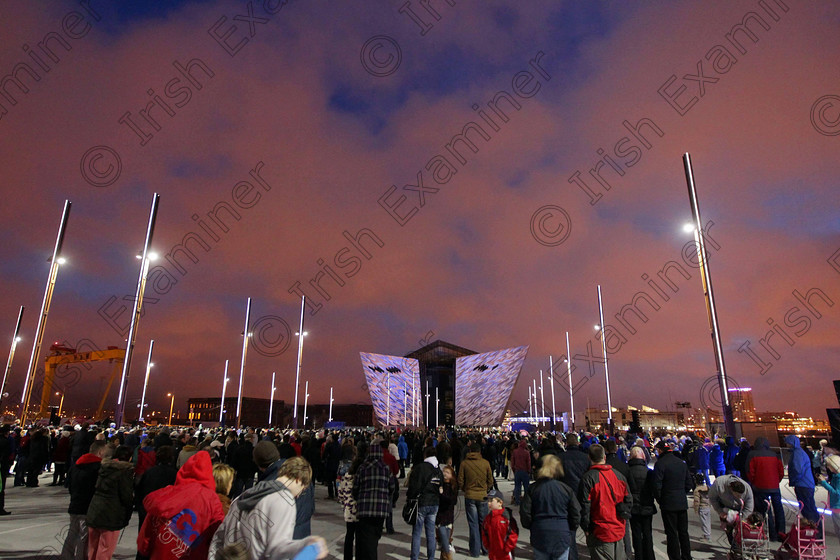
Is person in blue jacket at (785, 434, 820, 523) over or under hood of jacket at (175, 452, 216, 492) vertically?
under

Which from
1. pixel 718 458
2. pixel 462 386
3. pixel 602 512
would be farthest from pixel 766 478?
pixel 462 386

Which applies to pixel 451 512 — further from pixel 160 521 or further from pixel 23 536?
pixel 23 536

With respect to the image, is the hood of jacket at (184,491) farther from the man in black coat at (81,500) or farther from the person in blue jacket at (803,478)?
the person in blue jacket at (803,478)

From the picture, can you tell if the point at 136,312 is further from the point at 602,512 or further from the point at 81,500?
the point at 602,512

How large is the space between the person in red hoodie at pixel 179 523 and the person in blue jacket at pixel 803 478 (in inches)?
358

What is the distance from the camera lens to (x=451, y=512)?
6.73 metres

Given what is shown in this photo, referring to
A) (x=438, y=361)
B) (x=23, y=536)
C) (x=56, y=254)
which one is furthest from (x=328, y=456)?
(x=438, y=361)

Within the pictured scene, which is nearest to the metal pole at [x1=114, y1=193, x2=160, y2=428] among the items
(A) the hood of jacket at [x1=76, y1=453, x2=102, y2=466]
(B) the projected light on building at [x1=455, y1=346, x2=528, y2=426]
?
(A) the hood of jacket at [x1=76, y1=453, x2=102, y2=466]

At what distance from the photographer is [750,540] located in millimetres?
6348

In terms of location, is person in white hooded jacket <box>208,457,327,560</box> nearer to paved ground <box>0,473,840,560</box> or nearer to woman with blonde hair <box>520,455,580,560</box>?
woman with blonde hair <box>520,455,580,560</box>

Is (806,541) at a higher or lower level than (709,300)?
lower

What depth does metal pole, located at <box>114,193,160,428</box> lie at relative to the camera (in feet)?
63.2

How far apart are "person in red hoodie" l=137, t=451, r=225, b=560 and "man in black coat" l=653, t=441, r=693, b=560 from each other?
213 inches

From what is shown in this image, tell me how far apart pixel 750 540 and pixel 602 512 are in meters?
2.84
